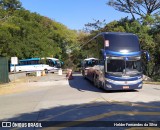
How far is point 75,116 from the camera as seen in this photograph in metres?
12.5

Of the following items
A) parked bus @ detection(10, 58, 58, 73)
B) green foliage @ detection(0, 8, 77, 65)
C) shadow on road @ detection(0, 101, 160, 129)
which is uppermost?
green foliage @ detection(0, 8, 77, 65)

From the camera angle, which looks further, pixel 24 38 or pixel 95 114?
pixel 24 38

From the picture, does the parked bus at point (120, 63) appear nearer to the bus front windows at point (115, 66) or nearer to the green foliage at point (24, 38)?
the bus front windows at point (115, 66)

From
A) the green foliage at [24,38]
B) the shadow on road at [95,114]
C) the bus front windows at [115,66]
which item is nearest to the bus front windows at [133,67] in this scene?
the bus front windows at [115,66]

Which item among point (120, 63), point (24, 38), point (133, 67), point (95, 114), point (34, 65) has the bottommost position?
point (95, 114)

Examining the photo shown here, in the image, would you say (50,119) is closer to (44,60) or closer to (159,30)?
(159,30)

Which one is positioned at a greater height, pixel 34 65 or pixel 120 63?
pixel 120 63

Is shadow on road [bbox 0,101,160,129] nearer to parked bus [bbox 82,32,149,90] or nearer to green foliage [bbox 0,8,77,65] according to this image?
parked bus [bbox 82,32,149,90]

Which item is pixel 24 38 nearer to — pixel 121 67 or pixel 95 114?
pixel 121 67

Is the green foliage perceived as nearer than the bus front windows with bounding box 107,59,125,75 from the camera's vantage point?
No

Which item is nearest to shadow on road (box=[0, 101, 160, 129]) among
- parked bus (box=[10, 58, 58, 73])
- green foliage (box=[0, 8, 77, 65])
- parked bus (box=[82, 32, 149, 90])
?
parked bus (box=[82, 32, 149, 90])

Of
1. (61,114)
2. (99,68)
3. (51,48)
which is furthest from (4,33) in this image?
(61,114)

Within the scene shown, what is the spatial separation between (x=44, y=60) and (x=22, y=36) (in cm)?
526

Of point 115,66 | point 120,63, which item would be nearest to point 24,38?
point 115,66
